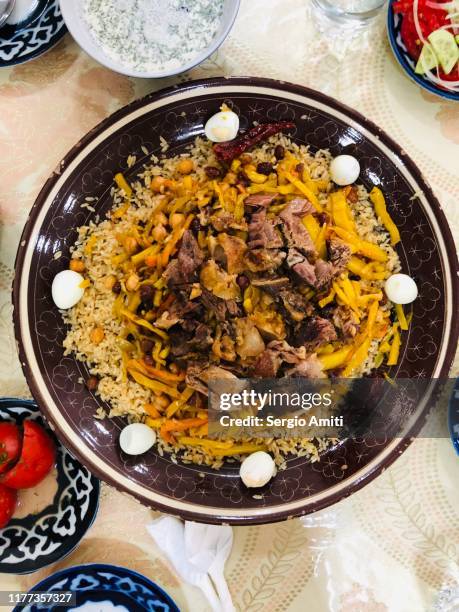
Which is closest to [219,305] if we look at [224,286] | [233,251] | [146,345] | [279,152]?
[224,286]

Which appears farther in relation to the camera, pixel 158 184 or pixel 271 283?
pixel 158 184

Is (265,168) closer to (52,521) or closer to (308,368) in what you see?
(308,368)

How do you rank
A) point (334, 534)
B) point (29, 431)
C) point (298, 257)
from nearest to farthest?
point (298, 257) < point (29, 431) < point (334, 534)

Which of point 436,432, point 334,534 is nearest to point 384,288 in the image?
point 436,432

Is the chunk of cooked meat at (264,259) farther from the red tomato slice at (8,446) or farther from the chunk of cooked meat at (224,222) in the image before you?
the red tomato slice at (8,446)

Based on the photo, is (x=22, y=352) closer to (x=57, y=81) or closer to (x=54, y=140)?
(x=54, y=140)

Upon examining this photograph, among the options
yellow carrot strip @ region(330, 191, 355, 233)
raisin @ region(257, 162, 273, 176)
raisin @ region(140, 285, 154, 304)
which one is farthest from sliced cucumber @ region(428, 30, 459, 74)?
raisin @ region(140, 285, 154, 304)

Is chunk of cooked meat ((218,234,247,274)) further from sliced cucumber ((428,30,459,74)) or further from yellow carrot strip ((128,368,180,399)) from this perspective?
sliced cucumber ((428,30,459,74))
